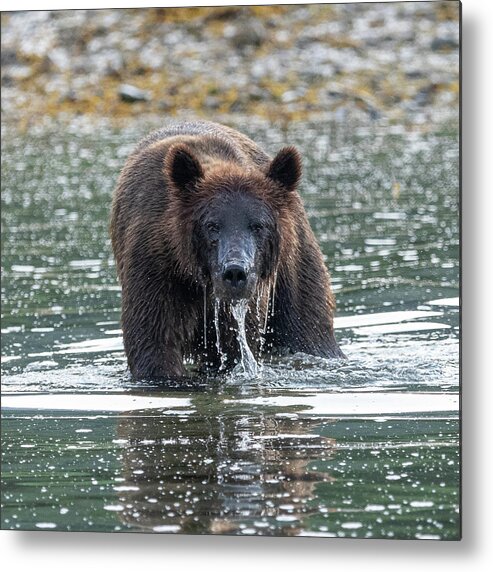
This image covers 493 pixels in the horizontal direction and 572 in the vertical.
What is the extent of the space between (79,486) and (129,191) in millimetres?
2487

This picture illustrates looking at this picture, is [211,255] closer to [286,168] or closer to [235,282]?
[235,282]

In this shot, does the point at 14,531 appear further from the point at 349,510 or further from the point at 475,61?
the point at 475,61

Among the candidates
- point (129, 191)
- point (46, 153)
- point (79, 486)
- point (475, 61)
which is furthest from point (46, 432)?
point (46, 153)

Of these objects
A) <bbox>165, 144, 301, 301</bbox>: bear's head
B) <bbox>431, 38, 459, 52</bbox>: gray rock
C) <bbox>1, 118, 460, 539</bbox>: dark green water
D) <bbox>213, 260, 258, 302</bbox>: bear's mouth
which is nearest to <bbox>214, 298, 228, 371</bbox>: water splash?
<bbox>1, 118, 460, 539</bbox>: dark green water

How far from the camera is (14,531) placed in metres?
8.12

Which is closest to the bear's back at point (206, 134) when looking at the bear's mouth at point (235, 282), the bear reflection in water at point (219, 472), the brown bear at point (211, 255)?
the brown bear at point (211, 255)

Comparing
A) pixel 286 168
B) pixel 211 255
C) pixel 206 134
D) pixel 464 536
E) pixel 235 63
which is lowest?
pixel 464 536

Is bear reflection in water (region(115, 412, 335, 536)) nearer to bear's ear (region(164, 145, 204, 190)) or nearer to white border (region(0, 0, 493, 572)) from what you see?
white border (region(0, 0, 493, 572))

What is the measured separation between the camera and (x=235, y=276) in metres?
8.91

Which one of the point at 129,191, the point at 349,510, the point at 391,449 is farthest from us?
the point at 129,191

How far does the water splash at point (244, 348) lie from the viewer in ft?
31.5

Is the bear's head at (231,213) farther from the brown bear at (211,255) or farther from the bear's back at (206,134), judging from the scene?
the bear's back at (206,134)

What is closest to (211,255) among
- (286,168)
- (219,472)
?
(286,168)

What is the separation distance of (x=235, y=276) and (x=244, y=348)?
101 centimetres
